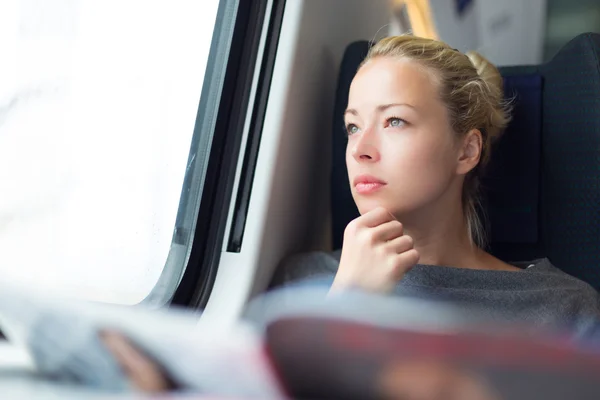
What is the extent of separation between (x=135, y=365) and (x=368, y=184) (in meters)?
0.86

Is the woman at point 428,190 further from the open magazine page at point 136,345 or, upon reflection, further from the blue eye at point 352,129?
the open magazine page at point 136,345

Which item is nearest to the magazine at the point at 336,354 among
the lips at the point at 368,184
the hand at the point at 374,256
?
the hand at the point at 374,256

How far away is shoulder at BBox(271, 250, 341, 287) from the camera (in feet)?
4.55

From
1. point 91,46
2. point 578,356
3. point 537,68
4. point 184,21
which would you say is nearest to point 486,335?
point 578,356

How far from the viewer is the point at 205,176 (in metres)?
1.43

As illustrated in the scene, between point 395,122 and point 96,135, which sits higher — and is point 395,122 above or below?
above

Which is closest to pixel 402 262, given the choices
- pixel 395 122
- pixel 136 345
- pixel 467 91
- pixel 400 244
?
pixel 400 244

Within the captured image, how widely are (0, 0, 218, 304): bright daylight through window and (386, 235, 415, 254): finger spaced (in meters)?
0.51

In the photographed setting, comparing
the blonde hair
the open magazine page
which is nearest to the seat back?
the blonde hair

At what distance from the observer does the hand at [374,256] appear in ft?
3.51

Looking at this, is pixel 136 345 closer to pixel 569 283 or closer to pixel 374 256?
pixel 374 256

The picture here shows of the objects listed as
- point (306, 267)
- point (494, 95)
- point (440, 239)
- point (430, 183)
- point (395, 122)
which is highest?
point (494, 95)

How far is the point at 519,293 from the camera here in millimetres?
1211

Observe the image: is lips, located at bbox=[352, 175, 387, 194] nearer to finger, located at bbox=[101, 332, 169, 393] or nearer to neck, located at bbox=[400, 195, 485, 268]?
neck, located at bbox=[400, 195, 485, 268]
